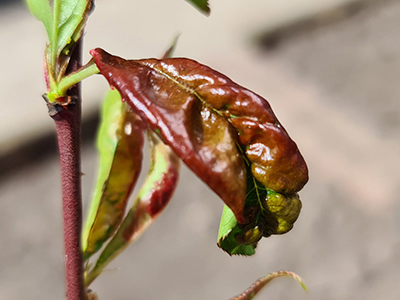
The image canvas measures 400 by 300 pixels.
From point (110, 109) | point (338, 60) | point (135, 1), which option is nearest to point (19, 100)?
point (135, 1)

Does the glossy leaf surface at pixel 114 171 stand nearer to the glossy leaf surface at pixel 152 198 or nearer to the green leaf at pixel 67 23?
the glossy leaf surface at pixel 152 198

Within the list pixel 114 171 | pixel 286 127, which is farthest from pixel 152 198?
pixel 286 127

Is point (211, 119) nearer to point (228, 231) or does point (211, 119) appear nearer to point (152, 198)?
point (228, 231)

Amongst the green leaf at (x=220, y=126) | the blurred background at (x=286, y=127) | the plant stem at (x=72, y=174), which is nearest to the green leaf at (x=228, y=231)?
the green leaf at (x=220, y=126)

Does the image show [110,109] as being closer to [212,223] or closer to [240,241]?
[240,241]

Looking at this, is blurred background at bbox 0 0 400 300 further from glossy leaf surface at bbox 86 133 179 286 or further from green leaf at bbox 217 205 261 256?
green leaf at bbox 217 205 261 256

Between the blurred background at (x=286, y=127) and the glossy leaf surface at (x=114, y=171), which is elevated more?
the glossy leaf surface at (x=114, y=171)

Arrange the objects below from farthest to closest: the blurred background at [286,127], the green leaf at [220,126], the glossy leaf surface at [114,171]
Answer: the blurred background at [286,127], the glossy leaf surface at [114,171], the green leaf at [220,126]
